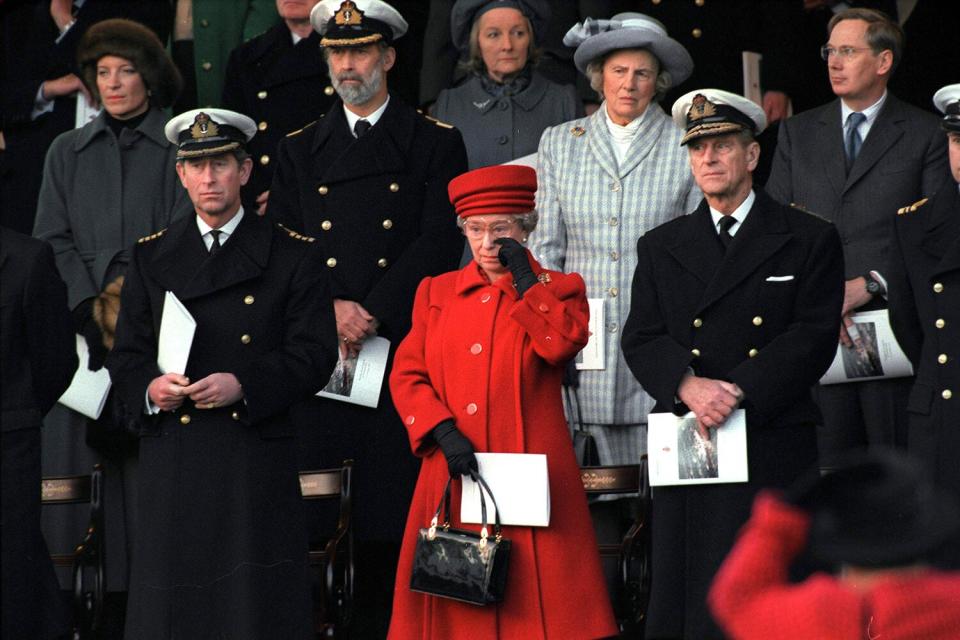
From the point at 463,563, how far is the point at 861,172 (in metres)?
2.97

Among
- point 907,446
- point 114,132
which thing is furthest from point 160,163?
point 907,446

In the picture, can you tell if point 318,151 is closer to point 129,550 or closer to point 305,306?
point 305,306

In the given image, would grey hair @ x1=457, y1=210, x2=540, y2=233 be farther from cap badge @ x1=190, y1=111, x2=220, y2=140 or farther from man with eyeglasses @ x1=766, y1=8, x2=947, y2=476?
man with eyeglasses @ x1=766, y1=8, x2=947, y2=476

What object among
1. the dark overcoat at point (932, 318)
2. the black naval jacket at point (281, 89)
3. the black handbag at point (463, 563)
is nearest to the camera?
the black handbag at point (463, 563)

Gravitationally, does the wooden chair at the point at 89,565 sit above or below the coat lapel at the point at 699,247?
below

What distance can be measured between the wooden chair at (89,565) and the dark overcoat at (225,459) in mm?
680

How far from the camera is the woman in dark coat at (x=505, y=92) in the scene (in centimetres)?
827

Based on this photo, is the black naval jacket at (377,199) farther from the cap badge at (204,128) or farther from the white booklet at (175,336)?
the white booklet at (175,336)

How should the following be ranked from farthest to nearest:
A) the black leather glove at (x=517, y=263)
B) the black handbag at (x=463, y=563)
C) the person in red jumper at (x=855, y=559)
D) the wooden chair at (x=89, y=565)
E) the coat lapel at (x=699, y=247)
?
the wooden chair at (x=89, y=565) → the coat lapel at (x=699, y=247) → the black leather glove at (x=517, y=263) → the black handbag at (x=463, y=563) → the person in red jumper at (x=855, y=559)

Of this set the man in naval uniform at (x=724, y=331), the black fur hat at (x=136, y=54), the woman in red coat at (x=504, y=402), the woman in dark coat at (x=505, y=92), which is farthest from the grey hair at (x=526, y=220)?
the black fur hat at (x=136, y=54)

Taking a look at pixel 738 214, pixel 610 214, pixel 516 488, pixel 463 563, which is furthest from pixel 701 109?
pixel 463 563

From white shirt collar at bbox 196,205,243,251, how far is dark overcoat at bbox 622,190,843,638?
4.92 feet

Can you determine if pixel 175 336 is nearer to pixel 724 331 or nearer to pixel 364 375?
pixel 364 375

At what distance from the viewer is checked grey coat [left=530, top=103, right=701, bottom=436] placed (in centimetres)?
727
